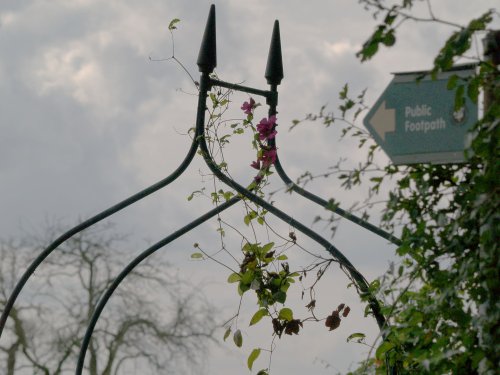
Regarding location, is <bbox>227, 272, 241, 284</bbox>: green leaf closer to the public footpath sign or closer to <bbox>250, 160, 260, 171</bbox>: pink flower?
<bbox>250, 160, 260, 171</bbox>: pink flower

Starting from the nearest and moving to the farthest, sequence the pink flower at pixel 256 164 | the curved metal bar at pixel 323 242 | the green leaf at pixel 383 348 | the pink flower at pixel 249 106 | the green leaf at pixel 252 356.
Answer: the green leaf at pixel 383 348, the curved metal bar at pixel 323 242, the green leaf at pixel 252 356, the pink flower at pixel 256 164, the pink flower at pixel 249 106

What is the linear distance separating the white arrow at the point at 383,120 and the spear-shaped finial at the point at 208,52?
1.15 meters

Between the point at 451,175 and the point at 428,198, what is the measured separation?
10cm

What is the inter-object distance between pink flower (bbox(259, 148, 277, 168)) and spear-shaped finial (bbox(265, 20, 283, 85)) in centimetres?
29

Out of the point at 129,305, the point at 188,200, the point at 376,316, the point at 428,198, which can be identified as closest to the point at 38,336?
the point at 129,305

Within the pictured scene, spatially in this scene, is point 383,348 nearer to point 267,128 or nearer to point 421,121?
point 421,121

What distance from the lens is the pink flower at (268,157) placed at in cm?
359

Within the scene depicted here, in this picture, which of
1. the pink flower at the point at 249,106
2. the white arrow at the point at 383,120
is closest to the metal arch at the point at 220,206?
the pink flower at the point at 249,106

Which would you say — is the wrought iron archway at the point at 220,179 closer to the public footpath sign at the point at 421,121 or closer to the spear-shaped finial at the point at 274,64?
the spear-shaped finial at the point at 274,64

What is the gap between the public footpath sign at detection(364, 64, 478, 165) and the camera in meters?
2.49

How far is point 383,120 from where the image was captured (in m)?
2.59

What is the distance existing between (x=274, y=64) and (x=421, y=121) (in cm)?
128

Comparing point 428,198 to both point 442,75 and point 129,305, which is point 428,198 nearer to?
point 442,75

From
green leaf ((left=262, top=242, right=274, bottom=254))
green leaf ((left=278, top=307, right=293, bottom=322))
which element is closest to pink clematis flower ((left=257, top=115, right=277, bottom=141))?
green leaf ((left=262, top=242, right=274, bottom=254))
